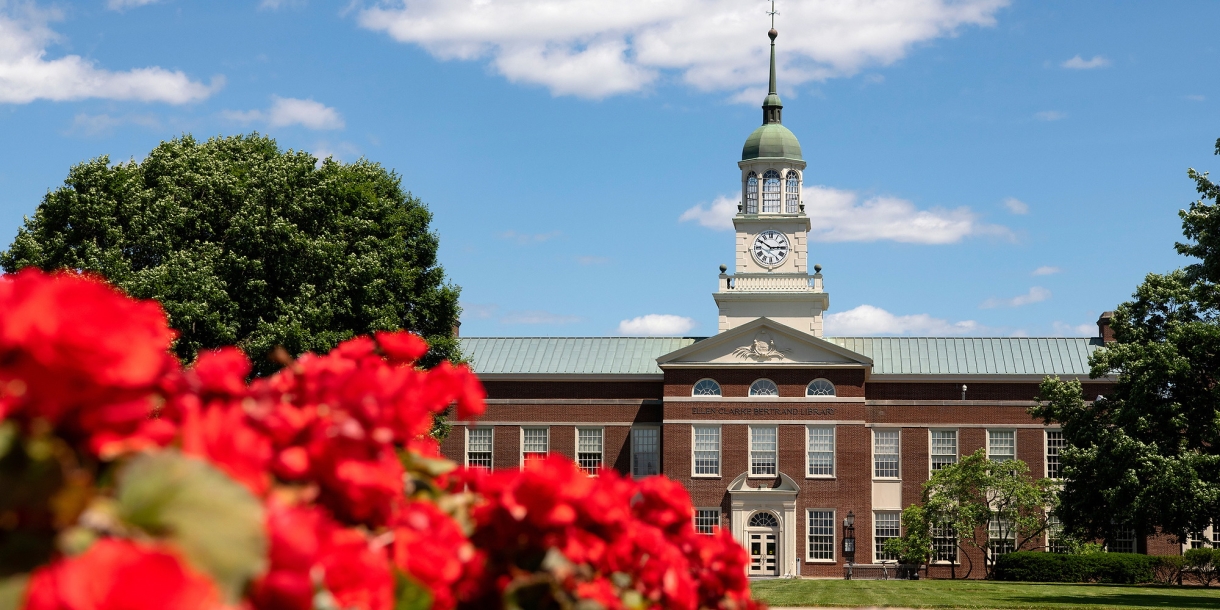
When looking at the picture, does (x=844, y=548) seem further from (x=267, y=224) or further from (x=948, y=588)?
(x=267, y=224)

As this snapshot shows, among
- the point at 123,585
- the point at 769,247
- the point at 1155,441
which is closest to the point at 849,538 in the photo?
the point at 769,247

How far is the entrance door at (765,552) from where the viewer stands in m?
53.1

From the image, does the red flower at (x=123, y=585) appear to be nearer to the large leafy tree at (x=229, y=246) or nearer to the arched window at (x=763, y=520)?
the large leafy tree at (x=229, y=246)

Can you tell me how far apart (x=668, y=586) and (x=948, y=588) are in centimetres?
3490

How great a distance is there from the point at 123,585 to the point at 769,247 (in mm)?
57202

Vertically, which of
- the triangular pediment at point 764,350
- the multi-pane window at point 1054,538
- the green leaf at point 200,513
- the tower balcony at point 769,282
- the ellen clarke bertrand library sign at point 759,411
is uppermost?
the tower balcony at point 769,282

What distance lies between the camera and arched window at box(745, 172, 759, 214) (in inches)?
2322

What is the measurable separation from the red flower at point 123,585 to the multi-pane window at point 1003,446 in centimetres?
5443

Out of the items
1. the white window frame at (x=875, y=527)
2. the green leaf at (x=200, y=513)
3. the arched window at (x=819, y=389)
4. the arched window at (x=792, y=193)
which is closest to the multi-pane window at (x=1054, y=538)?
the white window frame at (x=875, y=527)

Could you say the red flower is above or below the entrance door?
above

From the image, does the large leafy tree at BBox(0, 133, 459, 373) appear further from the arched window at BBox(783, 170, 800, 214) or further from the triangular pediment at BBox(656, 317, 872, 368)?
the arched window at BBox(783, 170, 800, 214)

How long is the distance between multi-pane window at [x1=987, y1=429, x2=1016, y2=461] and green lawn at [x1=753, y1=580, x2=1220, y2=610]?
15580 millimetres

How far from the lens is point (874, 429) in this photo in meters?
54.5

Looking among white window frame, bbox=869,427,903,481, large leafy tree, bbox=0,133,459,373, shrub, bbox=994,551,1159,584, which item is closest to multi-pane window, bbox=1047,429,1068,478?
white window frame, bbox=869,427,903,481
